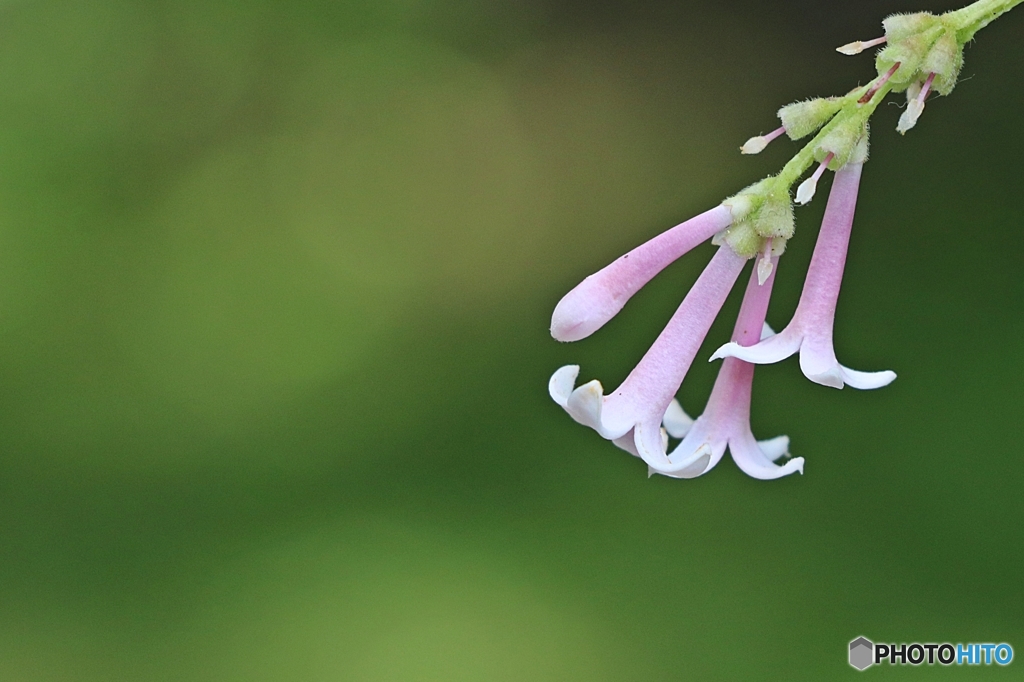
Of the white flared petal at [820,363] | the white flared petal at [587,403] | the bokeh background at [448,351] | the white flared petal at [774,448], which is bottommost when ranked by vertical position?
the white flared petal at [587,403]

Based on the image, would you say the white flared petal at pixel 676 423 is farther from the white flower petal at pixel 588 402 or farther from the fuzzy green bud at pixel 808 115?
the fuzzy green bud at pixel 808 115

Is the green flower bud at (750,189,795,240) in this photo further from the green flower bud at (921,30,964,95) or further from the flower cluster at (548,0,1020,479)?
the green flower bud at (921,30,964,95)

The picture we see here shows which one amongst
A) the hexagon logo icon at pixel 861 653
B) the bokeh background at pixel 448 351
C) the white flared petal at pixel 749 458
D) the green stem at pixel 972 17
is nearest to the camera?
the green stem at pixel 972 17

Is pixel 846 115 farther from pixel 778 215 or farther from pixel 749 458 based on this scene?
pixel 749 458

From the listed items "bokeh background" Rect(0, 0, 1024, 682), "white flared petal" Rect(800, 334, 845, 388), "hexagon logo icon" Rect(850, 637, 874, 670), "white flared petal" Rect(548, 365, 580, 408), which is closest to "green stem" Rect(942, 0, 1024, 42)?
"white flared petal" Rect(800, 334, 845, 388)

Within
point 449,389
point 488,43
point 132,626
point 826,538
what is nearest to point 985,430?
point 826,538

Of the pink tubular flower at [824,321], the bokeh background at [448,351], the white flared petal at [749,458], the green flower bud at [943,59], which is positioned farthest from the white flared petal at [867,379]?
the bokeh background at [448,351]
